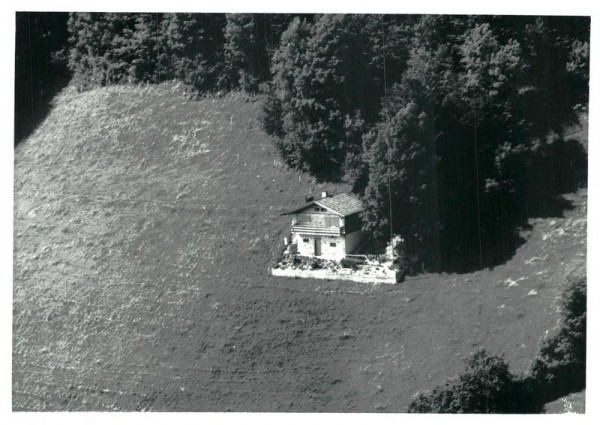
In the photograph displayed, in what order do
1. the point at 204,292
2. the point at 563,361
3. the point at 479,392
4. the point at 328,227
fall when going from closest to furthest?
the point at 479,392, the point at 563,361, the point at 328,227, the point at 204,292

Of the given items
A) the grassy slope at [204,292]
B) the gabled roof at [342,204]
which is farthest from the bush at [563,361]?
the gabled roof at [342,204]

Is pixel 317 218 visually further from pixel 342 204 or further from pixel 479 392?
pixel 479 392

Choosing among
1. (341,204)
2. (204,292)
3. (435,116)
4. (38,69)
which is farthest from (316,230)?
(38,69)

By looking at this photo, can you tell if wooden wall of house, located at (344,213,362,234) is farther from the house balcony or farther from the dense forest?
the dense forest

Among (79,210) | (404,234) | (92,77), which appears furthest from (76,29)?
(404,234)

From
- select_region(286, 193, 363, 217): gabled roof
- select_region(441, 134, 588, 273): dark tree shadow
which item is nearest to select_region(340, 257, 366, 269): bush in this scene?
select_region(286, 193, 363, 217): gabled roof

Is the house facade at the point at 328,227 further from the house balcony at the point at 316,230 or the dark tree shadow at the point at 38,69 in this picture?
the dark tree shadow at the point at 38,69
